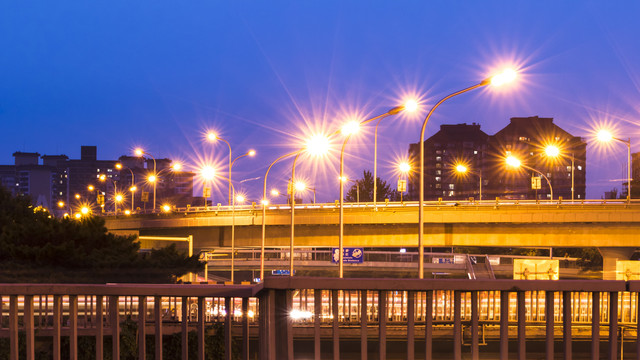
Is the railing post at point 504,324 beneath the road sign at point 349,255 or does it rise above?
above

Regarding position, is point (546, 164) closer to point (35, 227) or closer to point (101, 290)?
point (35, 227)

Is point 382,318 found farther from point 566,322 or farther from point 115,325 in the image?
point 115,325

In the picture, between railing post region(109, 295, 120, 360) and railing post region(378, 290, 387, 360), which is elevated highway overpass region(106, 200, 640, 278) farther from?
railing post region(378, 290, 387, 360)

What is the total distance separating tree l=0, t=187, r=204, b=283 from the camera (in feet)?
77.7

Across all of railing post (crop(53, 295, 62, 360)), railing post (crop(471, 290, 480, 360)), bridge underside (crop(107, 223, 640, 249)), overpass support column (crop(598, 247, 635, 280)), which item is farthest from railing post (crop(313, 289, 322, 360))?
overpass support column (crop(598, 247, 635, 280))

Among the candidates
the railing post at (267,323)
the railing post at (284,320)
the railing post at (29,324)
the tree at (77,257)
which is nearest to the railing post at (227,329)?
the railing post at (267,323)

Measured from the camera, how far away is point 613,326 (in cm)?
550

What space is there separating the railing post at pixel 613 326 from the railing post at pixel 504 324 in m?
0.84

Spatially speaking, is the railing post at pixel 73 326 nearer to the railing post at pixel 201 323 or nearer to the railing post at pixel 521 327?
the railing post at pixel 201 323

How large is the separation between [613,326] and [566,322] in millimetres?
376

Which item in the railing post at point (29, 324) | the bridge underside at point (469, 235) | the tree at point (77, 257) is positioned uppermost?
the railing post at point (29, 324)

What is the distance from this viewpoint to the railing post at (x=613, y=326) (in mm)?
5414

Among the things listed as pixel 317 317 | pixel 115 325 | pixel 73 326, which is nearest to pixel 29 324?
pixel 73 326

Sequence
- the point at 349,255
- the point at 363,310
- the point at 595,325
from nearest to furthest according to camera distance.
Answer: the point at 363,310 → the point at 595,325 → the point at 349,255
